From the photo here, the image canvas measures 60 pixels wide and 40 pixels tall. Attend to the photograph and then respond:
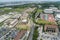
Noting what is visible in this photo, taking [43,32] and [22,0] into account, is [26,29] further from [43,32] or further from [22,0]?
[22,0]

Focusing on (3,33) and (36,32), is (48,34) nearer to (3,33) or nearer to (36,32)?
(36,32)

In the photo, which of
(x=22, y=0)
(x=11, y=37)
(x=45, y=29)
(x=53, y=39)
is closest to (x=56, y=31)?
(x=45, y=29)

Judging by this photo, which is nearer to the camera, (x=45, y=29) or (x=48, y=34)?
(x=48, y=34)

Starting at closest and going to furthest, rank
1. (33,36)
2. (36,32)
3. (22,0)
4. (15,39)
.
Answer: (15,39) → (33,36) → (36,32) → (22,0)

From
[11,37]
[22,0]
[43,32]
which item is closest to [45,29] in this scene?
[43,32]

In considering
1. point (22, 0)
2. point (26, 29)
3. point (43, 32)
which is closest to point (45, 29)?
point (43, 32)

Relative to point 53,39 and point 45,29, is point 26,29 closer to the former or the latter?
point 45,29

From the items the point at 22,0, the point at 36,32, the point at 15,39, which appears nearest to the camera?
the point at 15,39

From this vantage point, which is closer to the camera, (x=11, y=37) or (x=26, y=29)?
(x=11, y=37)
